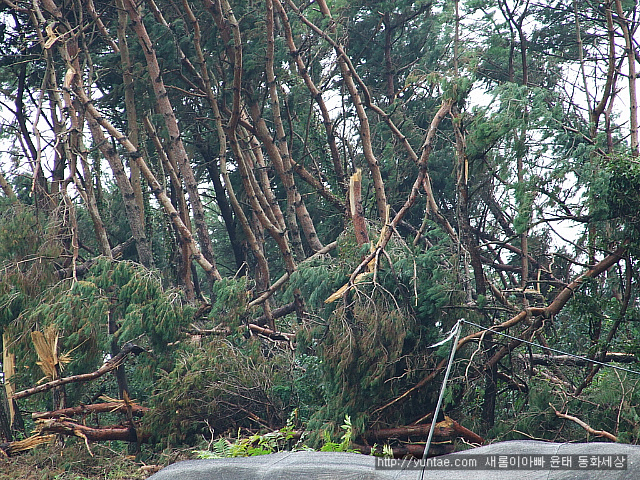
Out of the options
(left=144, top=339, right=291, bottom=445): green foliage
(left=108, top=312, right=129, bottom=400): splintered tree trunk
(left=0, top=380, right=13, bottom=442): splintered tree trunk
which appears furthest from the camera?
(left=108, top=312, right=129, bottom=400): splintered tree trunk

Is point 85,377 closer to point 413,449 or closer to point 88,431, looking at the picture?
point 88,431

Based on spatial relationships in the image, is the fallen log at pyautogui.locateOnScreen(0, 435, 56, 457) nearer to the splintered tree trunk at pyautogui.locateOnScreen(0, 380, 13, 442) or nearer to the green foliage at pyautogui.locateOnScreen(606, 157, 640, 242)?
the splintered tree trunk at pyautogui.locateOnScreen(0, 380, 13, 442)

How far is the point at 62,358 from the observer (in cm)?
741

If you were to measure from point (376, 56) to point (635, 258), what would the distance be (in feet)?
29.5

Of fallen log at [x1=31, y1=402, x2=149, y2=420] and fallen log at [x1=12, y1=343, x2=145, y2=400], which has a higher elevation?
fallen log at [x1=12, y1=343, x2=145, y2=400]

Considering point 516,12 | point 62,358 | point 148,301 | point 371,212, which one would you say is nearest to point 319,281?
point 148,301

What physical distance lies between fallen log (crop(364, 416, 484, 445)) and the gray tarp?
247 centimetres

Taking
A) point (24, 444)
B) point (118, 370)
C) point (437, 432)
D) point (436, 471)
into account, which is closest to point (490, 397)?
point (437, 432)

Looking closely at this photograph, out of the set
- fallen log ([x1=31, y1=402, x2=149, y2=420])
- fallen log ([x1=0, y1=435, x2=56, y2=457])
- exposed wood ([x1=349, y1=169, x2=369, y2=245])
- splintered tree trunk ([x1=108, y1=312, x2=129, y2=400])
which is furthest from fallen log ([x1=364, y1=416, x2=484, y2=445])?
splintered tree trunk ([x1=108, y1=312, x2=129, y2=400])

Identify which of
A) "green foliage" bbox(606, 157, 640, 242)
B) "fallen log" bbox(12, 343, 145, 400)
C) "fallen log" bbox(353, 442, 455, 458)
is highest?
"green foliage" bbox(606, 157, 640, 242)

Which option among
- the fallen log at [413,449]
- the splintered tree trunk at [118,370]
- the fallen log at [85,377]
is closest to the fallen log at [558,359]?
the fallen log at [413,449]

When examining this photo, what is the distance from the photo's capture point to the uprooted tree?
6.12 meters

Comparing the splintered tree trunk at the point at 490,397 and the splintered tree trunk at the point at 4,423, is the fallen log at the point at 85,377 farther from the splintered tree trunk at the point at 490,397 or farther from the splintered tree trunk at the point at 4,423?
the splintered tree trunk at the point at 490,397

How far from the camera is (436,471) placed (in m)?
3.53
